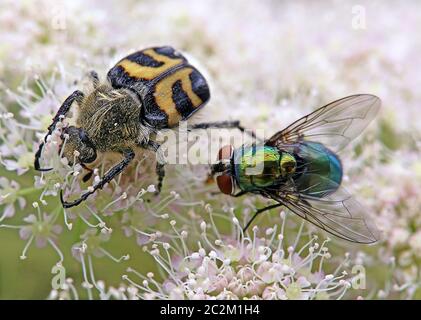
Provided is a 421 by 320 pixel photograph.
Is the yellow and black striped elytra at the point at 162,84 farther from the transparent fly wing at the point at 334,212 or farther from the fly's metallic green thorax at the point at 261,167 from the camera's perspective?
the transparent fly wing at the point at 334,212

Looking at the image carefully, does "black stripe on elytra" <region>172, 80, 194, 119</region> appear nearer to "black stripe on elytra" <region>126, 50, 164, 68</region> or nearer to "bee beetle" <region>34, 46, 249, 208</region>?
"bee beetle" <region>34, 46, 249, 208</region>

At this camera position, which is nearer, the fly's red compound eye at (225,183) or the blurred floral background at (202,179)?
the blurred floral background at (202,179)

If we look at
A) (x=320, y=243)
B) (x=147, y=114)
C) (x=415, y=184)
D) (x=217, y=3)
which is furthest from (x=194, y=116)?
(x=217, y=3)

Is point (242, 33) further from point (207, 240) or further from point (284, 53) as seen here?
point (207, 240)

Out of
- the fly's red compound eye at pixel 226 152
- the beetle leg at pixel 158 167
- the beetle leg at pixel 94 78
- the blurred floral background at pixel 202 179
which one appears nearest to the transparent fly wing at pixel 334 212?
the blurred floral background at pixel 202 179

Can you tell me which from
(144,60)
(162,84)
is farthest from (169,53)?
(162,84)

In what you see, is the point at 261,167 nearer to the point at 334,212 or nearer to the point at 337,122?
the point at 334,212
